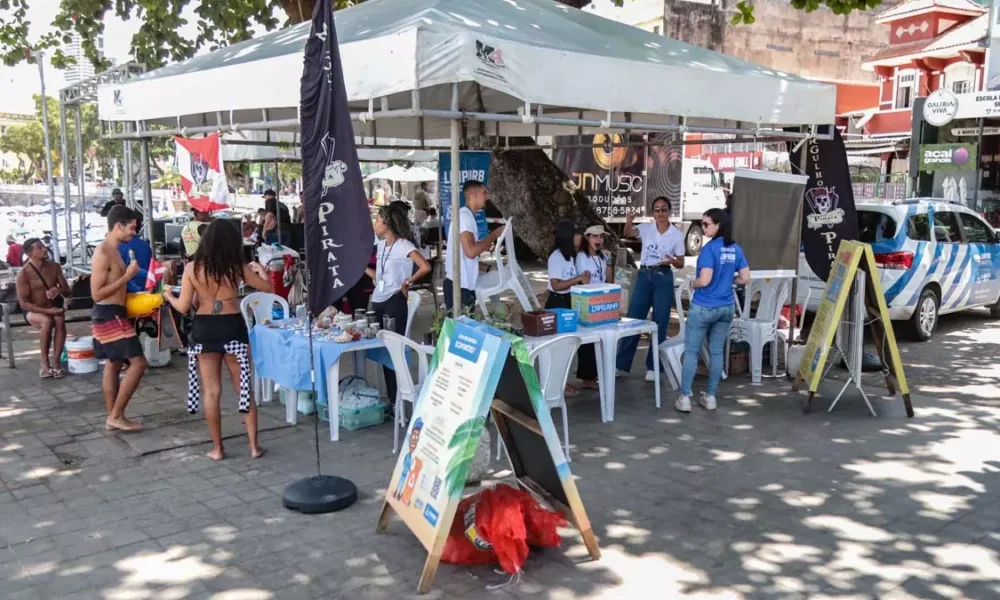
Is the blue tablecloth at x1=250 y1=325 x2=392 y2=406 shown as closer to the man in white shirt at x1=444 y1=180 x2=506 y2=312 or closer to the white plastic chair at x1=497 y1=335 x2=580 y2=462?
the man in white shirt at x1=444 y1=180 x2=506 y2=312

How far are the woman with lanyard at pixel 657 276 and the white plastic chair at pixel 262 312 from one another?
3129 mm

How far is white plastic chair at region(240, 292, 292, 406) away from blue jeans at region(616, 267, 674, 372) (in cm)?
310

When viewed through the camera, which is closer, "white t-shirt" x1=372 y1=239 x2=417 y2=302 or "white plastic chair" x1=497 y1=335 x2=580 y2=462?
"white plastic chair" x1=497 y1=335 x2=580 y2=462

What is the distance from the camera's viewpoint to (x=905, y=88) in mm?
27906

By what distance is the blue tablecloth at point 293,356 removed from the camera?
18.7ft

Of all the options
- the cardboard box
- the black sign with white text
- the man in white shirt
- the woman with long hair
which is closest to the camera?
the woman with long hair

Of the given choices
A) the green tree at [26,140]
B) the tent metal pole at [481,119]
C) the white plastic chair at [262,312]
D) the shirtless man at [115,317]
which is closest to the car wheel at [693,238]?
the tent metal pole at [481,119]

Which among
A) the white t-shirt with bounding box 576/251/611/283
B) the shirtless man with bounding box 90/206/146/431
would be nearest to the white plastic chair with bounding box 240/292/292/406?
the shirtless man with bounding box 90/206/146/431

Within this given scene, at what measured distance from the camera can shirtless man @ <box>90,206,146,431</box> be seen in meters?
5.82

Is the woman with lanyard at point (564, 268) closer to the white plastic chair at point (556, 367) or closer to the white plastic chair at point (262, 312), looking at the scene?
the white plastic chair at point (556, 367)

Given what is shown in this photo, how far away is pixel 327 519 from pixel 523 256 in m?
14.8

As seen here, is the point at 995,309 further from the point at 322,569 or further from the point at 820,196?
the point at 322,569

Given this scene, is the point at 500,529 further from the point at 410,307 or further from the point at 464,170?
the point at 464,170

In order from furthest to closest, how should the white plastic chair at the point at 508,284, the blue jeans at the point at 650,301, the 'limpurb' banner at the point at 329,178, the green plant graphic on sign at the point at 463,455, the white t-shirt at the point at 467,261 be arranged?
1. the white plastic chair at the point at 508,284
2. the blue jeans at the point at 650,301
3. the white t-shirt at the point at 467,261
4. the 'limpurb' banner at the point at 329,178
5. the green plant graphic on sign at the point at 463,455
